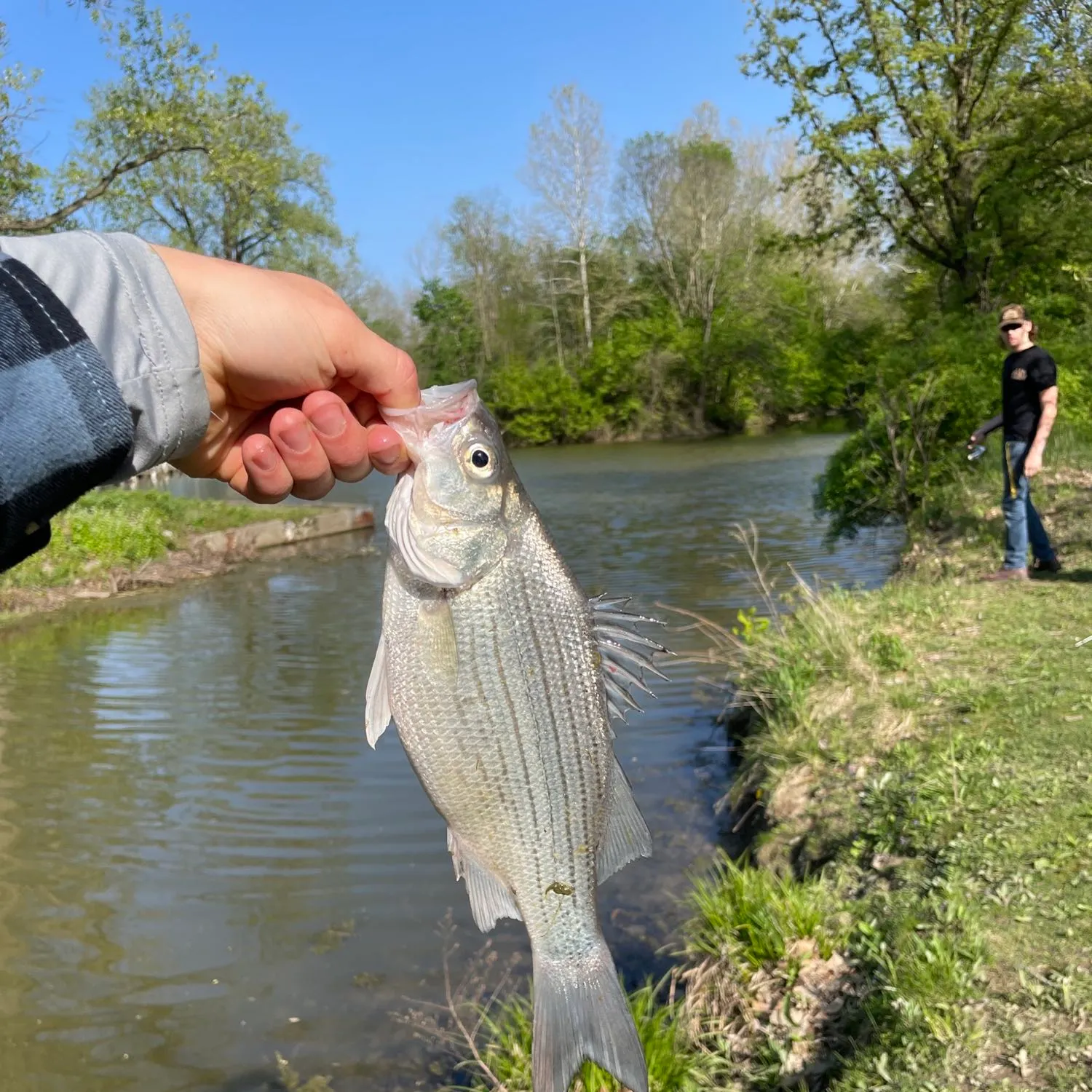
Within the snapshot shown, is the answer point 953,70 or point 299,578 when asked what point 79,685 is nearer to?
point 299,578

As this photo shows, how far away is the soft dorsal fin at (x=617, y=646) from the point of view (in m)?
2.28

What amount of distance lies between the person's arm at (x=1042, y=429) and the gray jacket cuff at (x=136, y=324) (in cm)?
818

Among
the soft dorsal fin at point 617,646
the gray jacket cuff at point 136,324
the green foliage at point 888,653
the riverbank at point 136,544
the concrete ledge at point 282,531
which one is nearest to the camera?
the gray jacket cuff at point 136,324

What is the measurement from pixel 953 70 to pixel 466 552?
881 inches

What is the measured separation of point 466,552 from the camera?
86.3 inches

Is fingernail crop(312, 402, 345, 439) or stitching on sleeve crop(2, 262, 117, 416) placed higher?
stitching on sleeve crop(2, 262, 117, 416)

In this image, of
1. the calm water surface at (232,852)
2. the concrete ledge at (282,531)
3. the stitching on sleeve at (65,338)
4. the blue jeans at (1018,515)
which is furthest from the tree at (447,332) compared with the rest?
the stitching on sleeve at (65,338)

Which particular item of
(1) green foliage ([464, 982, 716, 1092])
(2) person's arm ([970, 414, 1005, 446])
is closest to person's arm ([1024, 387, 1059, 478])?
(2) person's arm ([970, 414, 1005, 446])

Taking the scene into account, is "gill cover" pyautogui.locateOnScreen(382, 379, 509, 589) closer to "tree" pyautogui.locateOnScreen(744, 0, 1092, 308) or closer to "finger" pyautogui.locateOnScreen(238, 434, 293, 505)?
"finger" pyautogui.locateOnScreen(238, 434, 293, 505)

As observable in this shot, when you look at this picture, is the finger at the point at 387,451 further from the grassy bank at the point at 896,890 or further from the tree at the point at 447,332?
the tree at the point at 447,332

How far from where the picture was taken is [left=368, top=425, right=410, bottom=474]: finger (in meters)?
2.36

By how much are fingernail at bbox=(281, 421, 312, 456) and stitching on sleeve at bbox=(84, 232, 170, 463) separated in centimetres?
38

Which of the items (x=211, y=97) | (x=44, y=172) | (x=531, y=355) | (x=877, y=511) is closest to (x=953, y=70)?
(x=877, y=511)

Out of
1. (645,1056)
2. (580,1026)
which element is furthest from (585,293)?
(580,1026)
